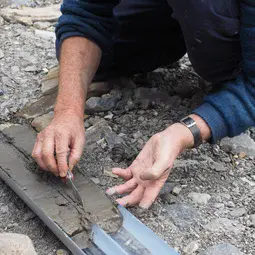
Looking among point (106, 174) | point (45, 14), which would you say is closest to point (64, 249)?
point (106, 174)

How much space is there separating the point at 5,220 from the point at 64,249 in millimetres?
290

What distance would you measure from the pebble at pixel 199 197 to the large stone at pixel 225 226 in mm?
119

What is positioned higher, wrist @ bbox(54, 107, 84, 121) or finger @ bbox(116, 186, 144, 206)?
wrist @ bbox(54, 107, 84, 121)

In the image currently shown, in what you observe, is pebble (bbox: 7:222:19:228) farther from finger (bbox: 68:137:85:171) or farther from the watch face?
the watch face

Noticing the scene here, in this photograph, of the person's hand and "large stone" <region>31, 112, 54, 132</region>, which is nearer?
the person's hand

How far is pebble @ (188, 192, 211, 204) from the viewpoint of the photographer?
220cm

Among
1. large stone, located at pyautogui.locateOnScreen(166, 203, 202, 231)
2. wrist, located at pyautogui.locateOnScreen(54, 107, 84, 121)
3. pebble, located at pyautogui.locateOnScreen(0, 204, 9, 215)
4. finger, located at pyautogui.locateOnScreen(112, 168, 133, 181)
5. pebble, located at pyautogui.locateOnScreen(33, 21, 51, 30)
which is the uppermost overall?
wrist, located at pyautogui.locateOnScreen(54, 107, 84, 121)

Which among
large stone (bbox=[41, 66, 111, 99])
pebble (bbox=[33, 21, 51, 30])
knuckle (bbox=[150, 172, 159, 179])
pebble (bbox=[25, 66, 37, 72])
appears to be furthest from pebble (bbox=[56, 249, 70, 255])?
pebble (bbox=[33, 21, 51, 30])

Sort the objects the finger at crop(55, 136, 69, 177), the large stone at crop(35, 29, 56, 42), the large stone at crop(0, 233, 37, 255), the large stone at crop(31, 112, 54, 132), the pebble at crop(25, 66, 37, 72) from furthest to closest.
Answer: the large stone at crop(35, 29, 56, 42)
the pebble at crop(25, 66, 37, 72)
the large stone at crop(31, 112, 54, 132)
the finger at crop(55, 136, 69, 177)
the large stone at crop(0, 233, 37, 255)

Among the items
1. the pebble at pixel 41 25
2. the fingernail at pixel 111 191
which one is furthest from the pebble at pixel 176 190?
the pebble at pixel 41 25

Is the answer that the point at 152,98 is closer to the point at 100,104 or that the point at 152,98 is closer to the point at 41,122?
the point at 100,104

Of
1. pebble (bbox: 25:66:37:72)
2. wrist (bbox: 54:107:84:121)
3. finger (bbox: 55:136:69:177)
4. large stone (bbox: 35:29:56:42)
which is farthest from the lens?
large stone (bbox: 35:29:56:42)

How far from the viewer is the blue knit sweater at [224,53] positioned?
2121mm

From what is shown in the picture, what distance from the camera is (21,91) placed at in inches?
114
